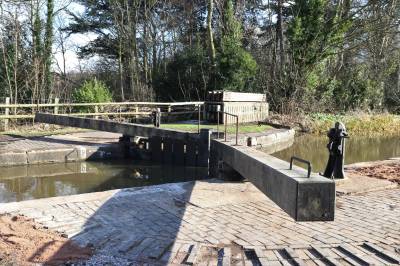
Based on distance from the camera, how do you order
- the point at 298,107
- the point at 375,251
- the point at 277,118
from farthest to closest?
1. the point at 298,107
2. the point at 277,118
3. the point at 375,251

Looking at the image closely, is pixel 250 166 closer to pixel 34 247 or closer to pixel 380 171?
pixel 34 247

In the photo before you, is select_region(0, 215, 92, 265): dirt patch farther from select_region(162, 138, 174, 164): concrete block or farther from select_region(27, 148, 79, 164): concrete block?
select_region(162, 138, 174, 164): concrete block

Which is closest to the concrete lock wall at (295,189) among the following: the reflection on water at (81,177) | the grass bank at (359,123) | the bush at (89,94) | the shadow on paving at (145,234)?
the shadow on paving at (145,234)

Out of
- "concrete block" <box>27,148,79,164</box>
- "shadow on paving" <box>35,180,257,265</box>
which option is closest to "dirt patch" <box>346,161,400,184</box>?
"shadow on paving" <box>35,180,257,265</box>

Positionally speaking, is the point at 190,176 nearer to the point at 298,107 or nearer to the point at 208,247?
the point at 208,247

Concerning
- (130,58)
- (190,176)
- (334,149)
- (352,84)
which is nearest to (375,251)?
(334,149)

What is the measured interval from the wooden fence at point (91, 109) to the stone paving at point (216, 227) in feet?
31.6

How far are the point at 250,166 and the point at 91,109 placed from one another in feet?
50.6

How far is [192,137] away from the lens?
1265 centimetres

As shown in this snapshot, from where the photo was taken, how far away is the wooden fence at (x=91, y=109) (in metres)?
17.9

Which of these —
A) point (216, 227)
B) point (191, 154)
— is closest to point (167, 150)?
point (191, 154)

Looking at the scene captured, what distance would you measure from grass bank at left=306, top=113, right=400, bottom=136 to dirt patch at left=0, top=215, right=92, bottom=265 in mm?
18478

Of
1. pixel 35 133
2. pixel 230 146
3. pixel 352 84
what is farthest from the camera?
pixel 352 84

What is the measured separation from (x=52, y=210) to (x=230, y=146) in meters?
3.37
